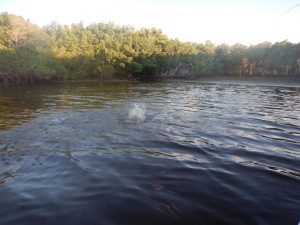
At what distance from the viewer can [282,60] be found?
7494 centimetres

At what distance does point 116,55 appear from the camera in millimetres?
60688

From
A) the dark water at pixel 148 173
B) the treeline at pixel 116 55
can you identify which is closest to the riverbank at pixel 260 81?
the treeline at pixel 116 55

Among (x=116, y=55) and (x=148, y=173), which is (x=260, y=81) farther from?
(x=148, y=173)

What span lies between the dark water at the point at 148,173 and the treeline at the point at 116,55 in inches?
A: 1547

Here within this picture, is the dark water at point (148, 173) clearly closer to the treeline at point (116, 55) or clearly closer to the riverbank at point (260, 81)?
the treeline at point (116, 55)

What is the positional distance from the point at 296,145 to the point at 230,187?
209 inches

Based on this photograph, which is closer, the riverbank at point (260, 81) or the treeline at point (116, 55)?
the treeline at point (116, 55)

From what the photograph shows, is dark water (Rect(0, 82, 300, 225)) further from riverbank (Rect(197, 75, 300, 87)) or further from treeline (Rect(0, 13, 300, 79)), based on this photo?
riverbank (Rect(197, 75, 300, 87))

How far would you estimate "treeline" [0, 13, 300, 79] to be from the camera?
1982 inches

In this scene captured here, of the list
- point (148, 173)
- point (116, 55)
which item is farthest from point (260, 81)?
point (148, 173)

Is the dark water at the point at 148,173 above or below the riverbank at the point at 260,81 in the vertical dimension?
below

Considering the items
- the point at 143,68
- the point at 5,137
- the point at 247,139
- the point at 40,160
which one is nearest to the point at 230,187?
the point at 247,139

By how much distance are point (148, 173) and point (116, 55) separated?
55.6m

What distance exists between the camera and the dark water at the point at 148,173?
18.0 feet
